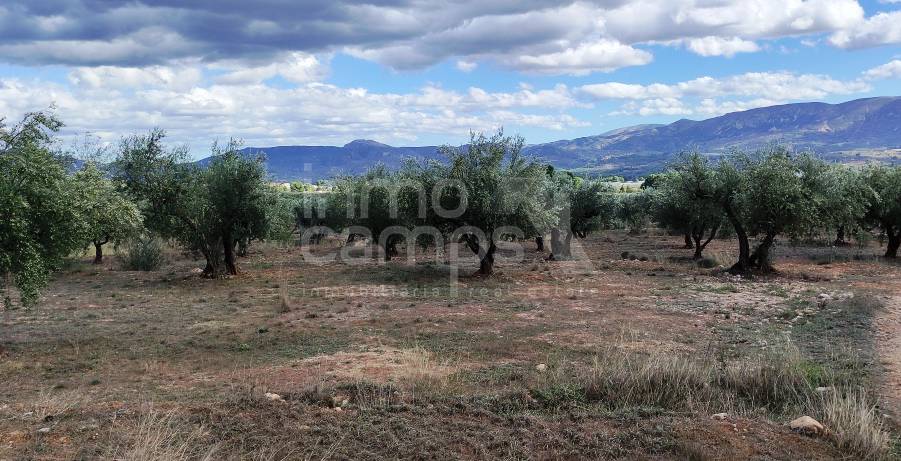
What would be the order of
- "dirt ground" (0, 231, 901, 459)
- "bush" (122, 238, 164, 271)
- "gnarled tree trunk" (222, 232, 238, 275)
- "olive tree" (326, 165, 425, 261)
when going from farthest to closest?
"olive tree" (326, 165, 425, 261) < "bush" (122, 238, 164, 271) < "gnarled tree trunk" (222, 232, 238, 275) < "dirt ground" (0, 231, 901, 459)

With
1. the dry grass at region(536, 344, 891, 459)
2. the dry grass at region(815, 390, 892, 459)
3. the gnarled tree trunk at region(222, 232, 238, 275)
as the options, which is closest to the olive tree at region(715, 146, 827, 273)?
the dry grass at region(536, 344, 891, 459)

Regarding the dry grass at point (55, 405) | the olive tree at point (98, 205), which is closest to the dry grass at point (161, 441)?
the dry grass at point (55, 405)

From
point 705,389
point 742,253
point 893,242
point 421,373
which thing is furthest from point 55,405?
point 893,242

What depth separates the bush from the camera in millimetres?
33188

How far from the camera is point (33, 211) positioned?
523 inches

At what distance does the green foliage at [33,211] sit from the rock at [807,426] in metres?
13.7

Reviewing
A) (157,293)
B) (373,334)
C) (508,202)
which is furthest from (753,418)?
(157,293)

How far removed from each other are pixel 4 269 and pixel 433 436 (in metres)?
11.0

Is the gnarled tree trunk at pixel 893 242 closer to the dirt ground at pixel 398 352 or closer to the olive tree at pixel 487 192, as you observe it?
the dirt ground at pixel 398 352

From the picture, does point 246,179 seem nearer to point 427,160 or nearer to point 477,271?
point 427,160

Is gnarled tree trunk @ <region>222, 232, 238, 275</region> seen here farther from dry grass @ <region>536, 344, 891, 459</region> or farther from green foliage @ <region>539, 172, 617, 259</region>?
dry grass @ <region>536, 344, 891, 459</region>

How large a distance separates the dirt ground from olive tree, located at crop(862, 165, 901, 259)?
512 cm

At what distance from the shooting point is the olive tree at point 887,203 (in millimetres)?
32344

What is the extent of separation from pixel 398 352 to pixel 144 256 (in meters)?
A: 24.6
